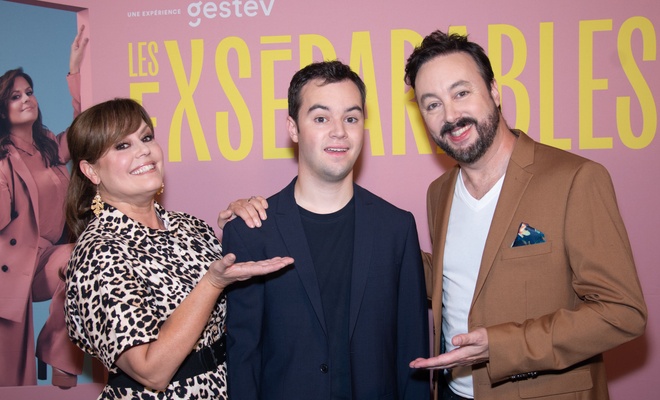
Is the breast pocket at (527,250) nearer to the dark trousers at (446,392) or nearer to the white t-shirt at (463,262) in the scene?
the white t-shirt at (463,262)

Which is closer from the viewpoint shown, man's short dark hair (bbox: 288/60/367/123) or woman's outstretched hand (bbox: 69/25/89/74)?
man's short dark hair (bbox: 288/60/367/123)

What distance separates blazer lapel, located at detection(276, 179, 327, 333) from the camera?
2.06 meters

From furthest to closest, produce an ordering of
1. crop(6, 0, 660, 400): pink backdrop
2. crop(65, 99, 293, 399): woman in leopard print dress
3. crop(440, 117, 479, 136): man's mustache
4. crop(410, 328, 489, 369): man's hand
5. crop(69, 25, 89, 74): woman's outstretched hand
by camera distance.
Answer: crop(69, 25, 89, 74): woman's outstretched hand, crop(6, 0, 660, 400): pink backdrop, crop(440, 117, 479, 136): man's mustache, crop(65, 99, 293, 399): woman in leopard print dress, crop(410, 328, 489, 369): man's hand

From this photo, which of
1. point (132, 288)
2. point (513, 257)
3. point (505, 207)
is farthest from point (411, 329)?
point (132, 288)

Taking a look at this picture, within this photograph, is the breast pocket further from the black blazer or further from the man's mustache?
the man's mustache

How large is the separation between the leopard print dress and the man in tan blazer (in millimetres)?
871

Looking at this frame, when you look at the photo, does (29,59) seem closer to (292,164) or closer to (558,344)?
(292,164)

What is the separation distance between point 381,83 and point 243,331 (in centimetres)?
158

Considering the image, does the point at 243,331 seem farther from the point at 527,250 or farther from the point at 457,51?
the point at 457,51

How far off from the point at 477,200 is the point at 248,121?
1406 mm

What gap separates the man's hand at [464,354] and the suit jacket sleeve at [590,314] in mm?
32

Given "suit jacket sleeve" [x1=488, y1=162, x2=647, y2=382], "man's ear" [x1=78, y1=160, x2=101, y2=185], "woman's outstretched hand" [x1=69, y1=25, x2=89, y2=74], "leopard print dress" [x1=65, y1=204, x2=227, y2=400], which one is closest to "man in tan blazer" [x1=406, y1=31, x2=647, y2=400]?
"suit jacket sleeve" [x1=488, y1=162, x2=647, y2=382]

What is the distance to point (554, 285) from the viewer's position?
1.98 meters

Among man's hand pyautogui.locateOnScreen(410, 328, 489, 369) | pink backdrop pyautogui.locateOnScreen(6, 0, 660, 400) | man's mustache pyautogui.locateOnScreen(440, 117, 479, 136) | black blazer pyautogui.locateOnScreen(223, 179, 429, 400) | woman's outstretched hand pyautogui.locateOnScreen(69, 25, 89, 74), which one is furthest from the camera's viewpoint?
woman's outstretched hand pyautogui.locateOnScreen(69, 25, 89, 74)
